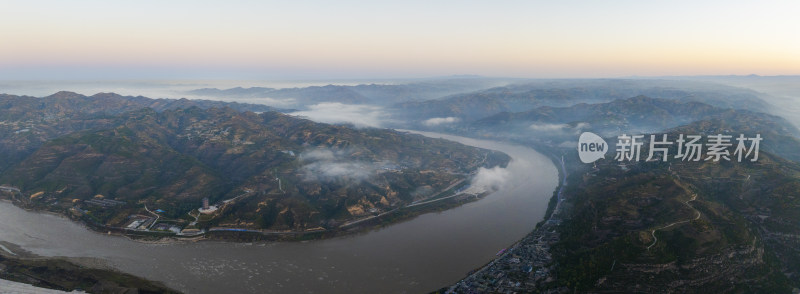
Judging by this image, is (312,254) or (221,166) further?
(221,166)

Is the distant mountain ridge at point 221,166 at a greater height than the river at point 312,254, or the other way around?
the distant mountain ridge at point 221,166

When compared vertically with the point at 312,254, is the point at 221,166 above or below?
above

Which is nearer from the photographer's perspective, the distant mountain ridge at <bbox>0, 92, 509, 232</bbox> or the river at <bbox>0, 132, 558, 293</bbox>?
the river at <bbox>0, 132, 558, 293</bbox>

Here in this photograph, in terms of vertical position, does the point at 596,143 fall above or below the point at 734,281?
above

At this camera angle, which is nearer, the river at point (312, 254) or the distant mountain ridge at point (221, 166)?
the river at point (312, 254)

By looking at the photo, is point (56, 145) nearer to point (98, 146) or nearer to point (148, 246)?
point (98, 146)

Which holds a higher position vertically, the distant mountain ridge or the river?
the distant mountain ridge

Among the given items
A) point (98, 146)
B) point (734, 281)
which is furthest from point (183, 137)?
point (734, 281)

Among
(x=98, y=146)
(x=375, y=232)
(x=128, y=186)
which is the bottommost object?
(x=375, y=232)
